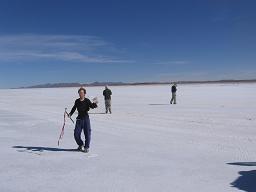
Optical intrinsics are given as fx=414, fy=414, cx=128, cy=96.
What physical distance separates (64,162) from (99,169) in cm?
103

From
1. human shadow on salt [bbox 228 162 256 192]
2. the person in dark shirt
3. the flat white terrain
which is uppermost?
the person in dark shirt

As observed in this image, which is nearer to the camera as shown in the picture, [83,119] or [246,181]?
[246,181]

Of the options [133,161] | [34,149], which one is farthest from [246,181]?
[34,149]

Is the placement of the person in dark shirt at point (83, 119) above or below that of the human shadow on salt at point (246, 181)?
above

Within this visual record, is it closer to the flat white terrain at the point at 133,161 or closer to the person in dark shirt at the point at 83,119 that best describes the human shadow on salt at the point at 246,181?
the flat white terrain at the point at 133,161

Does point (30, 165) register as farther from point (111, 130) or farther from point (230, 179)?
point (111, 130)

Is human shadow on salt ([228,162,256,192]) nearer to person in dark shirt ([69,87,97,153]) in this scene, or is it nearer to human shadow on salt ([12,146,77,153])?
person in dark shirt ([69,87,97,153])

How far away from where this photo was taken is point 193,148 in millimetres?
10109

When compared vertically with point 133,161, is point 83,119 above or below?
above

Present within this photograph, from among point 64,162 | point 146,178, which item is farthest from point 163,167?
point 64,162

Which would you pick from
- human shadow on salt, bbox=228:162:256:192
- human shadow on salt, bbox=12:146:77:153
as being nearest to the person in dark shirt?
human shadow on salt, bbox=12:146:77:153

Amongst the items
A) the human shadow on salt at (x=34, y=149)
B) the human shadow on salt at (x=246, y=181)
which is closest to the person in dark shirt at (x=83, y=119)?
the human shadow on salt at (x=34, y=149)

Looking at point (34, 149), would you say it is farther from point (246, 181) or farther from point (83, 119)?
point (246, 181)

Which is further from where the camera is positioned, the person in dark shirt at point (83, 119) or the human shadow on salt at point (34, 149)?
the human shadow on salt at point (34, 149)
